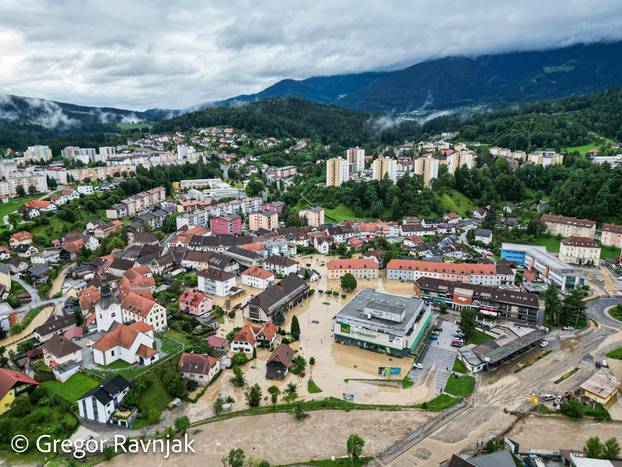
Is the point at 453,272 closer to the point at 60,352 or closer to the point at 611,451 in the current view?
the point at 611,451

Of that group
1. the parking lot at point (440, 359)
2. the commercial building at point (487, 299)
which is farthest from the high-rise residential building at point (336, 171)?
the parking lot at point (440, 359)

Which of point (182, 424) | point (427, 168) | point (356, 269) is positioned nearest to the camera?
point (182, 424)

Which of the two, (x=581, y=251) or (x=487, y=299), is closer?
(x=487, y=299)

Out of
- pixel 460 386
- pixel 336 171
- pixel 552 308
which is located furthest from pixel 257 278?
pixel 336 171

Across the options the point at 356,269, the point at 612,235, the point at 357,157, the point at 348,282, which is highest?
the point at 357,157

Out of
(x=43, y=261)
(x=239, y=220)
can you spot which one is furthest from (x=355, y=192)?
(x=43, y=261)

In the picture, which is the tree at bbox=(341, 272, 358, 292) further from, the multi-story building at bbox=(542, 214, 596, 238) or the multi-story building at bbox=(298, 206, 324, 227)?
the multi-story building at bbox=(542, 214, 596, 238)

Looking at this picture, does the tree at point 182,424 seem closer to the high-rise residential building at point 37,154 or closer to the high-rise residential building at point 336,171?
the high-rise residential building at point 336,171

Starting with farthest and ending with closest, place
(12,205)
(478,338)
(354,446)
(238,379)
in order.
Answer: (12,205) < (478,338) < (238,379) < (354,446)
